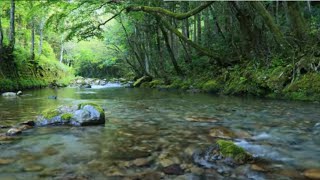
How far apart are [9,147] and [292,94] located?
8787 mm

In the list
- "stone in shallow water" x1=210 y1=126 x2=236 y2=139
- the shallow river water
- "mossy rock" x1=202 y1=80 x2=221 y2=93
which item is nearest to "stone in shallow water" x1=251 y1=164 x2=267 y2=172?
the shallow river water

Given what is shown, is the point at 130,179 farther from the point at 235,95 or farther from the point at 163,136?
the point at 235,95

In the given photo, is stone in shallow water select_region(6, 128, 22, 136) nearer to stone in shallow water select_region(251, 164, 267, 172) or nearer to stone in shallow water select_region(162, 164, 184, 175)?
stone in shallow water select_region(162, 164, 184, 175)

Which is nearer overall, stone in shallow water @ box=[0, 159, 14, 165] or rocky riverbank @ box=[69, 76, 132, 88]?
stone in shallow water @ box=[0, 159, 14, 165]

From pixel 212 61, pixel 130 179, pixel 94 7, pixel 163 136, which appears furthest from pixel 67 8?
pixel 130 179

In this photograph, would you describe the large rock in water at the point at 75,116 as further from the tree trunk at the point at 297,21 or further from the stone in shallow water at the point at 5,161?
the tree trunk at the point at 297,21

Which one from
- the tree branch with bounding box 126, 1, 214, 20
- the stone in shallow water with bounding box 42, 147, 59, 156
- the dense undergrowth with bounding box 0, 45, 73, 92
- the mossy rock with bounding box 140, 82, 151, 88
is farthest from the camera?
the mossy rock with bounding box 140, 82, 151, 88

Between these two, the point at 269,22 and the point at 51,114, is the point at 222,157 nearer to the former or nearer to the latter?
the point at 51,114

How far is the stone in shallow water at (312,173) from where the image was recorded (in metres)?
3.40

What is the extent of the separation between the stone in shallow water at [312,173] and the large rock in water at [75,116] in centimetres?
408

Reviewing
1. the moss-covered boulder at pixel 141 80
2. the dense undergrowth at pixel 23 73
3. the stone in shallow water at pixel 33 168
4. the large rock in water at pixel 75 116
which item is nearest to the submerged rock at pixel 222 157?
the stone in shallow water at pixel 33 168

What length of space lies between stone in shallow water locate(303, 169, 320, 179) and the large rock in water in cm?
408

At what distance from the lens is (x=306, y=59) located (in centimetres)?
1052

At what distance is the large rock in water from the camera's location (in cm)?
635
